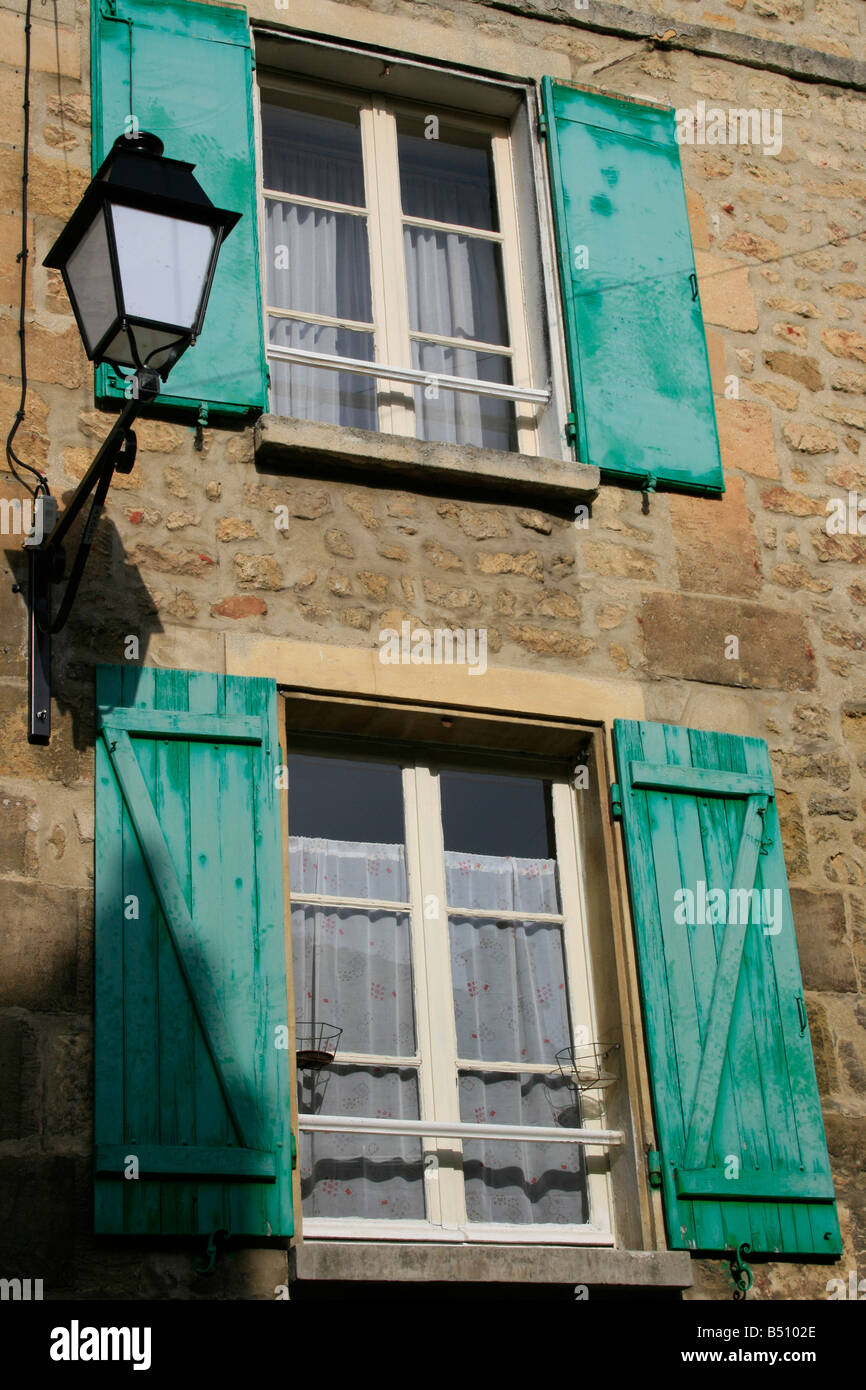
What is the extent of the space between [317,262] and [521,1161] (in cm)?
288

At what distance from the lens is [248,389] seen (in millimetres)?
5195

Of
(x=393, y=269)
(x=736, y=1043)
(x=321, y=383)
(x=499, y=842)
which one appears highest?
(x=393, y=269)

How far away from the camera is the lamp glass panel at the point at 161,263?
13.1 ft

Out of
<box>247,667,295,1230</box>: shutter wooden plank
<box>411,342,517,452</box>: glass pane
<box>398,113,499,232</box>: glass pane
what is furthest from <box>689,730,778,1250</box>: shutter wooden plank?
<box>398,113,499,232</box>: glass pane

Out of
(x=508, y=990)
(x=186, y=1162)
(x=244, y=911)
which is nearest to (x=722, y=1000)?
(x=508, y=990)

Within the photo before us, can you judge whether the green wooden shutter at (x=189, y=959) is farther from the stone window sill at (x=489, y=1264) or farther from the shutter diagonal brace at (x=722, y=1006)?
the shutter diagonal brace at (x=722, y=1006)

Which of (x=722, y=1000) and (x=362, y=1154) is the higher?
(x=722, y=1000)

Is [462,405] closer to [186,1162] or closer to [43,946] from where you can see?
[43,946]

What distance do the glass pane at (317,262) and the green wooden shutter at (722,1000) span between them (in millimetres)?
1699

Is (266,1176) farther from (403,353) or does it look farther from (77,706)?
(403,353)

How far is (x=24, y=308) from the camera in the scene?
200 inches

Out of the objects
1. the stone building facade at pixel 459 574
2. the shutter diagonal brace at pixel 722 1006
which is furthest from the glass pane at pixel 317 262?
the shutter diagonal brace at pixel 722 1006

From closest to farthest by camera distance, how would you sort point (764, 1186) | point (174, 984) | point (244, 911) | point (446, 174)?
1. point (174, 984)
2. point (244, 911)
3. point (764, 1186)
4. point (446, 174)
